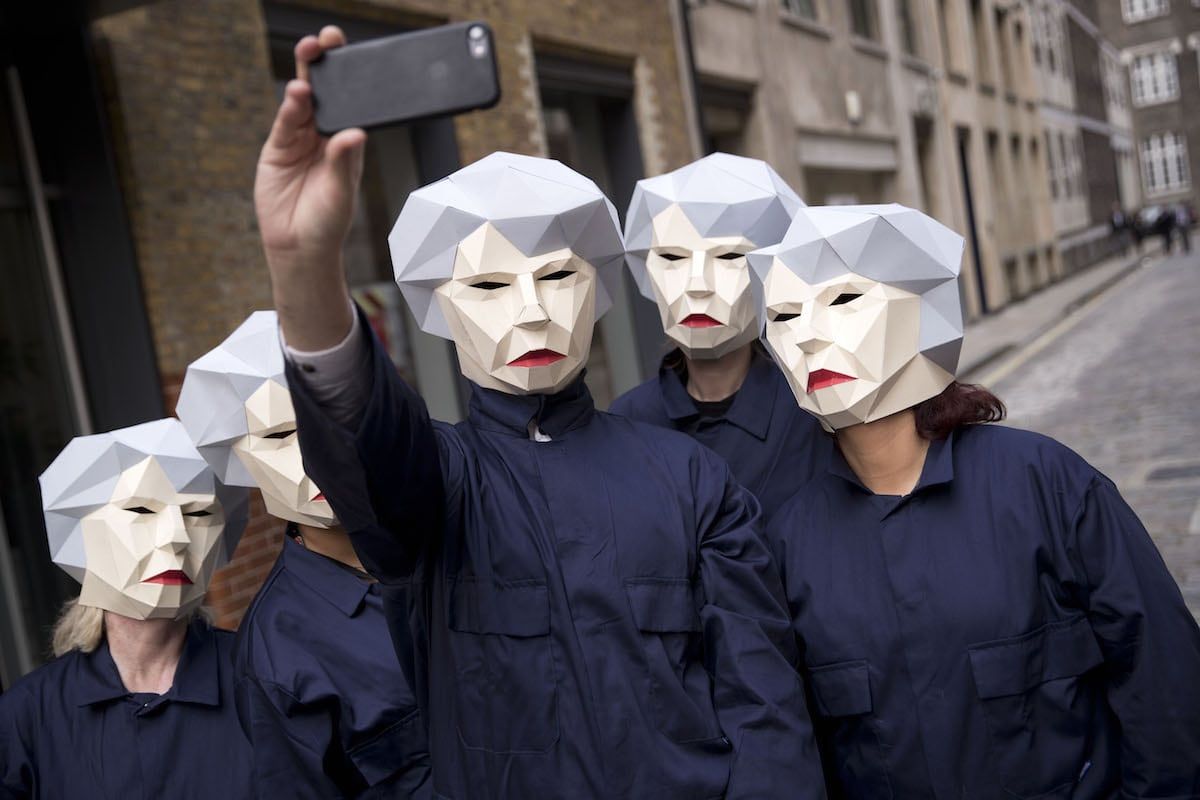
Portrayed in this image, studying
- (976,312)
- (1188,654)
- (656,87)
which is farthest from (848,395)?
(976,312)

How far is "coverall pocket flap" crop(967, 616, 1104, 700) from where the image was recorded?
90.3 inches

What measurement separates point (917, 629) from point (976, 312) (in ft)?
72.5

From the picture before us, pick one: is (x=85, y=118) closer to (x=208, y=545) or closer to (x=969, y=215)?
(x=208, y=545)

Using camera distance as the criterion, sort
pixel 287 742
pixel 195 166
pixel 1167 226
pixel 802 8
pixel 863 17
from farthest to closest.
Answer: pixel 1167 226 → pixel 863 17 → pixel 802 8 → pixel 195 166 → pixel 287 742

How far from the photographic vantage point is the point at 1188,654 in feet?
7.43

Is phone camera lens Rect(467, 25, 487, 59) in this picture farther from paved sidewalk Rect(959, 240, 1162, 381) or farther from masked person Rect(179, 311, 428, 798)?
paved sidewalk Rect(959, 240, 1162, 381)

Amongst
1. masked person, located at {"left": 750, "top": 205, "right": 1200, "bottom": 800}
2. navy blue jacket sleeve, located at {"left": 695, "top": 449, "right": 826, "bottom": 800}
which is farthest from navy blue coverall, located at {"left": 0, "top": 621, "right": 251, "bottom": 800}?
masked person, located at {"left": 750, "top": 205, "right": 1200, "bottom": 800}

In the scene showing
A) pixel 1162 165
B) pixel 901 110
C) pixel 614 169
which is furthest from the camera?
pixel 1162 165

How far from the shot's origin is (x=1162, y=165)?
5494 cm

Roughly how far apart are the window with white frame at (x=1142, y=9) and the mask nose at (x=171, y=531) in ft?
191

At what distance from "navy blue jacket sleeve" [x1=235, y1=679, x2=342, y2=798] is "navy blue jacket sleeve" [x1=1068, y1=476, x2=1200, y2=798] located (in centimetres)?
160

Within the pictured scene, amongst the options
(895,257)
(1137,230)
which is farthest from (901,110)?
(1137,230)

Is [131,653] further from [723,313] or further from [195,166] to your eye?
[195,166]

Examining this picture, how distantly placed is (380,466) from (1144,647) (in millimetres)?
1460
